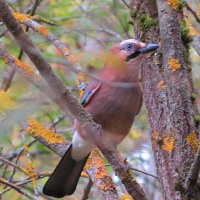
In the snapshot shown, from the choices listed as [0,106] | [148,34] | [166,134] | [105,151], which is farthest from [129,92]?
[0,106]

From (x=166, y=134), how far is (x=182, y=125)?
0.18 metres

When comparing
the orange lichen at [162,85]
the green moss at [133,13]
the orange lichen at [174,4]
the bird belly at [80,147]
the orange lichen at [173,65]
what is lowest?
the bird belly at [80,147]

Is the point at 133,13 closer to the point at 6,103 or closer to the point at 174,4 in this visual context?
the point at 174,4

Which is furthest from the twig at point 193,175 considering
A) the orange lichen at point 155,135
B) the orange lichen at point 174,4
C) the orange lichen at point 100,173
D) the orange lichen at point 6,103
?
the orange lichen at point 174,4

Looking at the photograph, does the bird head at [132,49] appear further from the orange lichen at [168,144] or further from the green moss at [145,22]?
the orange lichen at [168,144]

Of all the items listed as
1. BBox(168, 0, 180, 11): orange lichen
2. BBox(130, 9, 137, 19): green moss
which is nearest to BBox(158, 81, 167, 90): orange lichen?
BBox(168, 0, 180, 11): orange lichen

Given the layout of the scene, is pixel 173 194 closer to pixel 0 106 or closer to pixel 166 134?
pixel 166 134

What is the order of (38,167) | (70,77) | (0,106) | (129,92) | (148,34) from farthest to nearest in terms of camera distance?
(38,167)
(70,77)
(129,92)
(148,34)
(0,106)

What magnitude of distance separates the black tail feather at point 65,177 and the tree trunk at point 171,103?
0.90 metres

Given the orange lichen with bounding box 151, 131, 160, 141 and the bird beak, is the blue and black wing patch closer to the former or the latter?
A: the bird beak

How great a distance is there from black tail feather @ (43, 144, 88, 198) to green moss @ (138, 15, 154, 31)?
1.02 meters

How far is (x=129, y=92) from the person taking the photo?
3836 mm

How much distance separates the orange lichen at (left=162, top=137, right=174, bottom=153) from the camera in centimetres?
305

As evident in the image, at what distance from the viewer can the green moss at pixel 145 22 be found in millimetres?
3410
